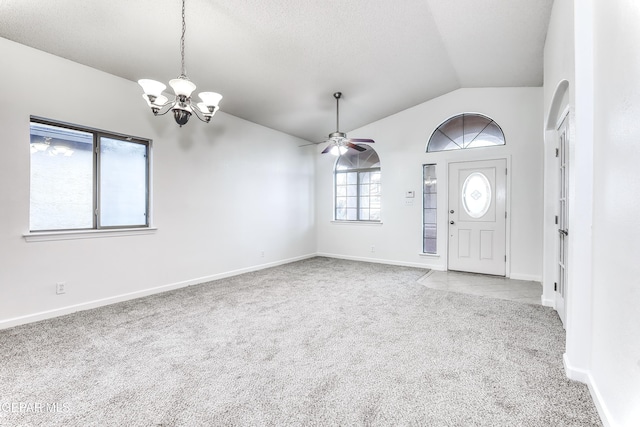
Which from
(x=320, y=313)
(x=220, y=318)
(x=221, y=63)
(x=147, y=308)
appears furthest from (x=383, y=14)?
(x=147, y=308)

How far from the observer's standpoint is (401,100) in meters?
5.36

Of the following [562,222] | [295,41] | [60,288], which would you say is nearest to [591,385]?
[562,222]

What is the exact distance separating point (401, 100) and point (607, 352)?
4658mm

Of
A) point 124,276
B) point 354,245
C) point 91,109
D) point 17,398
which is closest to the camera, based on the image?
point 17,398

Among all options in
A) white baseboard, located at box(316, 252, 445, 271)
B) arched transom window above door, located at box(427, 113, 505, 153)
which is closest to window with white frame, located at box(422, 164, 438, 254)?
white baseboard, located at box(316, 252, 445, 271)

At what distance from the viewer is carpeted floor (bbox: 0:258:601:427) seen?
1708mm

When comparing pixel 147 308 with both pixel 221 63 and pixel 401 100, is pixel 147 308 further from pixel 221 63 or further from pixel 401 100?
pixel 401 100

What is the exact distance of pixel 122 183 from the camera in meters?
3.88

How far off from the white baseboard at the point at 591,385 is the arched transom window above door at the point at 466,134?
3.91m

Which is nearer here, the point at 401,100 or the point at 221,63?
the point at 221,63

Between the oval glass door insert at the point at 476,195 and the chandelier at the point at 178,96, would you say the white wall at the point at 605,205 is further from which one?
the oval glass door insert at the point at 476,195

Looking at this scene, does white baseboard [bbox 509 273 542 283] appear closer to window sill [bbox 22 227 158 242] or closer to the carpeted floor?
the carpeted floor

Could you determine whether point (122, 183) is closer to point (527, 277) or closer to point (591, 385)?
point (591, 385)

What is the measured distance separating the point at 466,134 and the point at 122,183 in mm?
5526
